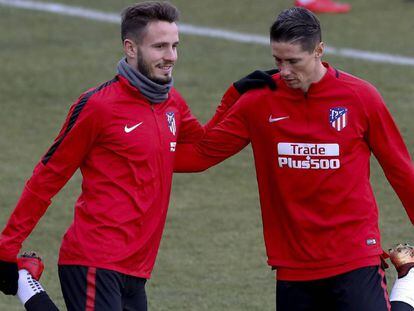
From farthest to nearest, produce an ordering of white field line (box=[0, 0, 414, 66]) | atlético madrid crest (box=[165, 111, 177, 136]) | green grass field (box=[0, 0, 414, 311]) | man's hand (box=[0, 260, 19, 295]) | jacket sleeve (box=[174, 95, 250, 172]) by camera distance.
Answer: white field line (box=[0, 0, 414, 66]) → green grass field (box=[0, 0, 414, 311]) → jacket sleeve (box=[174, 95, 250, 172]) → atlético madrid crest (box=[165, 111, 177, 136]) → man's hand (box=[0, 260, 19, 295])

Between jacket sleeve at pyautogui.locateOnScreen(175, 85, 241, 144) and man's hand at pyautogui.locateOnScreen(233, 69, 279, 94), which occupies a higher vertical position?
man's hand at pyautogui.locateOnScreen(233, 69, 279, 94)

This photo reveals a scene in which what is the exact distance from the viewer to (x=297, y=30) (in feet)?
21.0

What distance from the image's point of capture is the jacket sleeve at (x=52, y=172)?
251 inches

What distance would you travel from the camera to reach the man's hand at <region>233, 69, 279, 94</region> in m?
6.63

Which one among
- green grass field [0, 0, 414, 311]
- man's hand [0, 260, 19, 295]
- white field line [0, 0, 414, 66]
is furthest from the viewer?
white field line [0, 0, 414, 66]

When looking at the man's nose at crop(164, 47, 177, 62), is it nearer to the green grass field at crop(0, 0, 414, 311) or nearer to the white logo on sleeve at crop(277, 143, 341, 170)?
the white logo on sleeve at crop(277, 143, 341, 170)

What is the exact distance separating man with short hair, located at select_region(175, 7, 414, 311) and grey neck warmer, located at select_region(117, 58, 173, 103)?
20.9 inches

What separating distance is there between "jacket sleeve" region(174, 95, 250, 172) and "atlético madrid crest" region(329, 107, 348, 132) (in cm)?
51

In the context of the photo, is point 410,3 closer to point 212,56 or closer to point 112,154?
A: point 212,56

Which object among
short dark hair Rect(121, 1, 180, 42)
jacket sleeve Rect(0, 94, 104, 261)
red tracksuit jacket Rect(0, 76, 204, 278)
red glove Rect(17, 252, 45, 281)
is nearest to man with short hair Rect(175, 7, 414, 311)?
short dark hair Rect(121, 1, 180, 42)

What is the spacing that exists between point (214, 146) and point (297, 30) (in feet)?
2.80

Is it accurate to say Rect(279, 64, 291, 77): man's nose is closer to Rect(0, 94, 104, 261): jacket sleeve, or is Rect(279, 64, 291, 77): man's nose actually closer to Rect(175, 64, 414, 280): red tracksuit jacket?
Rect(175, 64, 414, 280): red tracksuit jacket

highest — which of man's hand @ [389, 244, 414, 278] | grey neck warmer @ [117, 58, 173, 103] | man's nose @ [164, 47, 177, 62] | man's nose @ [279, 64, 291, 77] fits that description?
man's nose @ [164, 47, 177, 62]

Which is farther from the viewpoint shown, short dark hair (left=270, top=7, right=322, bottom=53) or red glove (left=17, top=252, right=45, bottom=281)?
red glove (left=17, top=252, right=45, bottom=281)
